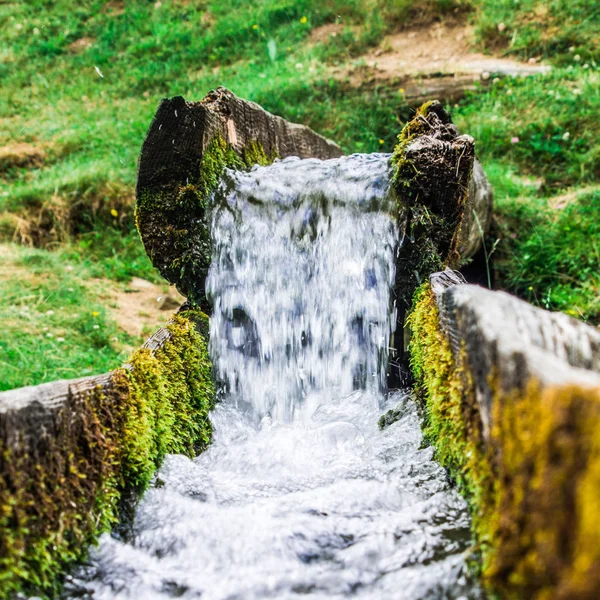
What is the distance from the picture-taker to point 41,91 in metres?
10.5

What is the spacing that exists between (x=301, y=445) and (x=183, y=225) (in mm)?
1432

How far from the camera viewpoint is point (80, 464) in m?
1.79

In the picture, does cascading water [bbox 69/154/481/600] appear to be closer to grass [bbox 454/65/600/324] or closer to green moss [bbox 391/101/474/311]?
green moss [bbox 391/101/474/311]

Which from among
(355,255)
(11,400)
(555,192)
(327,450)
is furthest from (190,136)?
(555,192)

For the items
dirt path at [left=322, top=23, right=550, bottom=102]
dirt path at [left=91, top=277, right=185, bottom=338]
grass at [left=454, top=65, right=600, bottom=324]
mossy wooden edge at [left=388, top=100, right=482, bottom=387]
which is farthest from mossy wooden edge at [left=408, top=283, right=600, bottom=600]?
dirt path at [left=322, top=23, right=550, bottom=102]

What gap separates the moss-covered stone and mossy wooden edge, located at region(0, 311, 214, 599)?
83cm

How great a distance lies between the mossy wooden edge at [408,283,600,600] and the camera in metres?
0.95

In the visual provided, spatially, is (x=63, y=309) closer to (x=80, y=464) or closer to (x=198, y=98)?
(x=80, y=464)

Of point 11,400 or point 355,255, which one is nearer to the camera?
point 11,400

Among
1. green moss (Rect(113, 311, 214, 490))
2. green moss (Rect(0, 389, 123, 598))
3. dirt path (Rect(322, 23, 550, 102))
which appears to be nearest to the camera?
green moss (Rect(0, 389, 123, 598))

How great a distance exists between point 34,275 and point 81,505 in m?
4.79

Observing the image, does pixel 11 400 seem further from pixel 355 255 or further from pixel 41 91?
pixel 41 91

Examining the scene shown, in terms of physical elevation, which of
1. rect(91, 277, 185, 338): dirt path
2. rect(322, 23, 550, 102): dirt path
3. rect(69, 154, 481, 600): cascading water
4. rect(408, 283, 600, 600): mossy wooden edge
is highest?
rect(322, 23, 550, 102): dirt path

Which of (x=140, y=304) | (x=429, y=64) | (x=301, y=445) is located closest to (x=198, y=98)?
(x=429, y=64)
